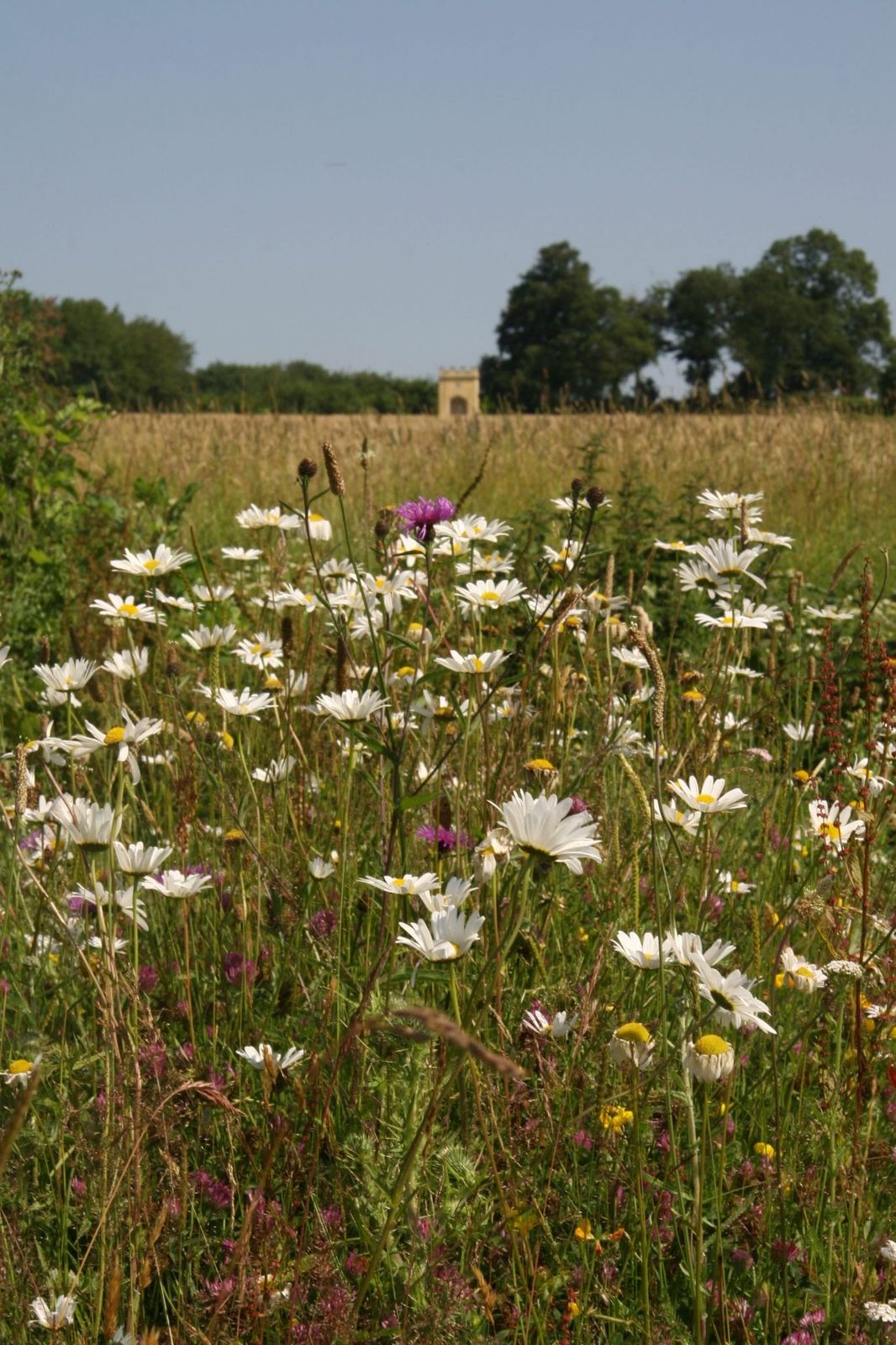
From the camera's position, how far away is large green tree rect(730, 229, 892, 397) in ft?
179

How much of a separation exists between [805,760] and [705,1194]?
2327 millimetres

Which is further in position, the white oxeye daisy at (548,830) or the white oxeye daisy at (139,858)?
the white oxeye daisy at (139,858)

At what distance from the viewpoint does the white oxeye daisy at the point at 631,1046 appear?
1.14m

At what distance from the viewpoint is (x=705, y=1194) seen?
1.35m

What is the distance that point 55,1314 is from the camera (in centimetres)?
107

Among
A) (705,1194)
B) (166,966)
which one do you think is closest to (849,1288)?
(705,1194)

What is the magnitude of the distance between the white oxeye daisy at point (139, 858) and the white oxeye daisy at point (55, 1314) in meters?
0.45

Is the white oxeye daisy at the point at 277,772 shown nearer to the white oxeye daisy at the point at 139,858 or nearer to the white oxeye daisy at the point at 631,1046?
the white oxeye daisy at the point at 139,858

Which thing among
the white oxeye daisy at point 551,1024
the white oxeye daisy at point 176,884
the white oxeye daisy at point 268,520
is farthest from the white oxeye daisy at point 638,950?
the white oxeye daisy at point 268,520

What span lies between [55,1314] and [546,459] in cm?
762

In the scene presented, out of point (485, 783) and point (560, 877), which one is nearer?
point (485, 783)

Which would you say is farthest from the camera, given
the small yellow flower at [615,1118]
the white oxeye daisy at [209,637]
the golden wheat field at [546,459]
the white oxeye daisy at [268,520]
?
the golden wheat field at [546,459]

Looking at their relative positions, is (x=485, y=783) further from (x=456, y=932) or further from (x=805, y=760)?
(x=805, y=760)

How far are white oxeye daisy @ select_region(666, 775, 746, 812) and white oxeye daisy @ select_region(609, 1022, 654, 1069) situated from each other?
12.2 inches
